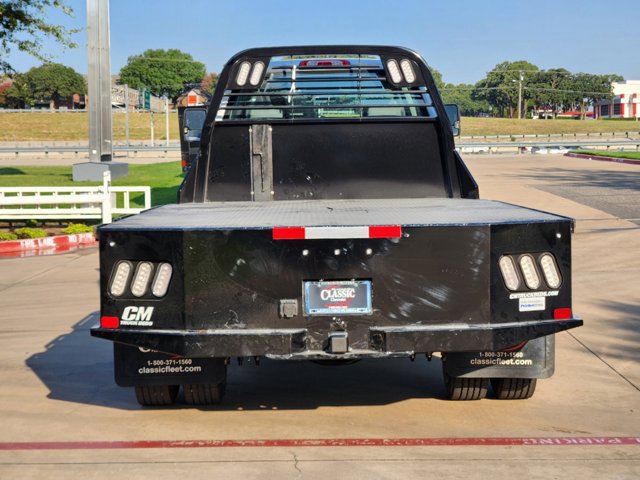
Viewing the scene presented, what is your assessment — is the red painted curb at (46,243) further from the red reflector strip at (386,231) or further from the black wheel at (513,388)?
the red reflector strip at (386,231)

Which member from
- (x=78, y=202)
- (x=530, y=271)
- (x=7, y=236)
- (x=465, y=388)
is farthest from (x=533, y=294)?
(x=78, y=202)

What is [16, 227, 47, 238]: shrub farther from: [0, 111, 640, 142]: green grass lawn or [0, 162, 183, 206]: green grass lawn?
[0, 111, 640, 142]: green grass lawn

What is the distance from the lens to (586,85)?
180 meters

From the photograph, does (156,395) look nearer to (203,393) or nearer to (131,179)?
(203,393)

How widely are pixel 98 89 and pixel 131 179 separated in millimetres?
3039

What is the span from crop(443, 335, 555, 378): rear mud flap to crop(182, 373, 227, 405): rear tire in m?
1.48

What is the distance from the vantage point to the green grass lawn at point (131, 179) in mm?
26428

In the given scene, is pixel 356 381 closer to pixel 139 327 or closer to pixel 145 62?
pixel 139 327

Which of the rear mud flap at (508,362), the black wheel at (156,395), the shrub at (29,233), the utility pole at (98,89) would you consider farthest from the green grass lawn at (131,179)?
the rear mud flap at (508,362)

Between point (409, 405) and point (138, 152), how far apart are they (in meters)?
60.4

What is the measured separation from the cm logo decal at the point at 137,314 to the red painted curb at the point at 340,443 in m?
0.74

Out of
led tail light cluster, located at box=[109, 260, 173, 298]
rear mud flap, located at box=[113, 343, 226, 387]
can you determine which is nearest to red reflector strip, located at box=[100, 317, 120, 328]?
led tail light cluster, located at box=[109, 260, 173, 298]

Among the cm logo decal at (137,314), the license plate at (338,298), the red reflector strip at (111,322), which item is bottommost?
the red reflector strip at (111,322)

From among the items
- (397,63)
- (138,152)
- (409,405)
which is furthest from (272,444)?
(138,152)
